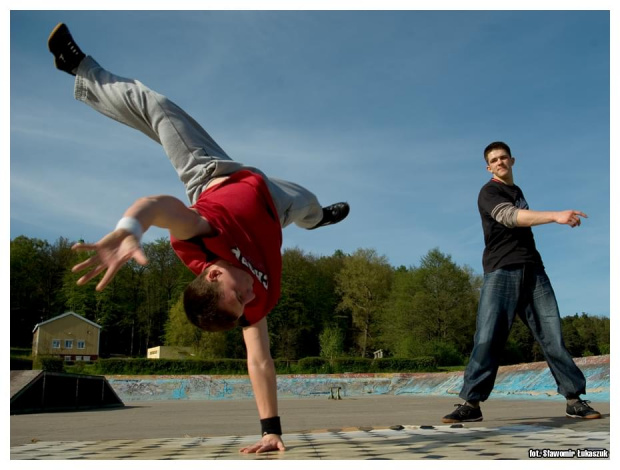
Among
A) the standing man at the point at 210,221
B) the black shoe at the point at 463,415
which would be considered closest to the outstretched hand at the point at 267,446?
the standing man at the point at 210,221

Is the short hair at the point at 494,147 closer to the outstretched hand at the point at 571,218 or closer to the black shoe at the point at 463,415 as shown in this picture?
the outstretched hand at the point at 571,218

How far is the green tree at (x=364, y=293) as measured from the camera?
46.2 m

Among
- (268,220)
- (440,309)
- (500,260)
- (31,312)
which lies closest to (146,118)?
(268,220)

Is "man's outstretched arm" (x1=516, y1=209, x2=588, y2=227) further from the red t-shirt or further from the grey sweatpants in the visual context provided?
the red t-shirt

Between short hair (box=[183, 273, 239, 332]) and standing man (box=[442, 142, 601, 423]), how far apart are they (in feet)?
8.07

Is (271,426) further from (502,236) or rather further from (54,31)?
(54,31)

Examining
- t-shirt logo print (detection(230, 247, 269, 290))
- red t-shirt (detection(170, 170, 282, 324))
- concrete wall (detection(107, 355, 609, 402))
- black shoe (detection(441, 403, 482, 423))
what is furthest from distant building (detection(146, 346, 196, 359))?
t-shirt logo print (detection(230, 247, 269, 290))

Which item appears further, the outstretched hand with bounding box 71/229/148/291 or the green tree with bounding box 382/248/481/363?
the green tree with bounding box 382/248/481/363

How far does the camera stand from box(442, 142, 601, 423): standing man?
417cm

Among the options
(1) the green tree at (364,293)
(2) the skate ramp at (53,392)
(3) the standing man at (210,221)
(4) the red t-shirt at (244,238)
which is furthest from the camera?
(1) the green tree at (364,293)

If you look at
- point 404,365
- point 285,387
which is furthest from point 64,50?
point 404,365

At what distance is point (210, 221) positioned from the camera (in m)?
2.62

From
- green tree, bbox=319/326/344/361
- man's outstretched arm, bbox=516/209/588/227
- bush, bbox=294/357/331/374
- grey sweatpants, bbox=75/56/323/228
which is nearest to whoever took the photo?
grey sweatpants, bbox=75/56/323/228

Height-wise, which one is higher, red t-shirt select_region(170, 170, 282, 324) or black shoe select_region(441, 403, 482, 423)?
red t-shirt select_region(170, 170, 282, 324)
